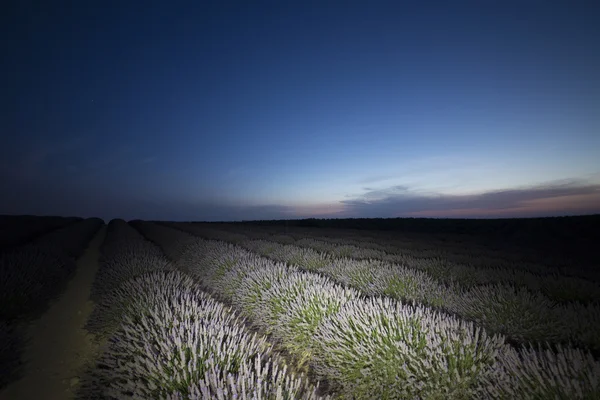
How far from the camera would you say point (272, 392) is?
1679 millimetres

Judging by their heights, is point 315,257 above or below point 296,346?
above

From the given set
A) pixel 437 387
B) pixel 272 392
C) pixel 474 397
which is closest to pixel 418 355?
pixel 437 387

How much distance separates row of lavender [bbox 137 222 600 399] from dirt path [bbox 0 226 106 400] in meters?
2.46

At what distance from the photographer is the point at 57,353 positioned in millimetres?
3438

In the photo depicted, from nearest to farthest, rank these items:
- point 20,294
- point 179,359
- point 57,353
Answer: point 179,359 → point 57,353 → point 20,294

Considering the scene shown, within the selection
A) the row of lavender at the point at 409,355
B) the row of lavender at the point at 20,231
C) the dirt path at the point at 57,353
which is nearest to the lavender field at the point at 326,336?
the row of lavender at the point at 409,355

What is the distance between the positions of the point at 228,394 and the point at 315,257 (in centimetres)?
590

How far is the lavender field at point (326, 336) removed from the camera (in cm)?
180

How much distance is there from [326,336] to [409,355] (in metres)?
1.00

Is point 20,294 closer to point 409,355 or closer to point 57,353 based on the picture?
point 57,353

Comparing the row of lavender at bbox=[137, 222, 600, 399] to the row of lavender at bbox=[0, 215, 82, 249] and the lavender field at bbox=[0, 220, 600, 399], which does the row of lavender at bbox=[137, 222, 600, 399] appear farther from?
the row of lavender at bbox=[0, 215, 82, 249]

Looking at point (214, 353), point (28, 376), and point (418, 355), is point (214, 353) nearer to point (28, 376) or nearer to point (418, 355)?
point (418, 355)

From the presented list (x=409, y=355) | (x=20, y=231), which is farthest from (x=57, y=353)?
(x=20, y=231)

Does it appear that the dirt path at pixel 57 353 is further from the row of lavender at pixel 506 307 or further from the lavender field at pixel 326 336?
the row of lavender at pixel 506 307
